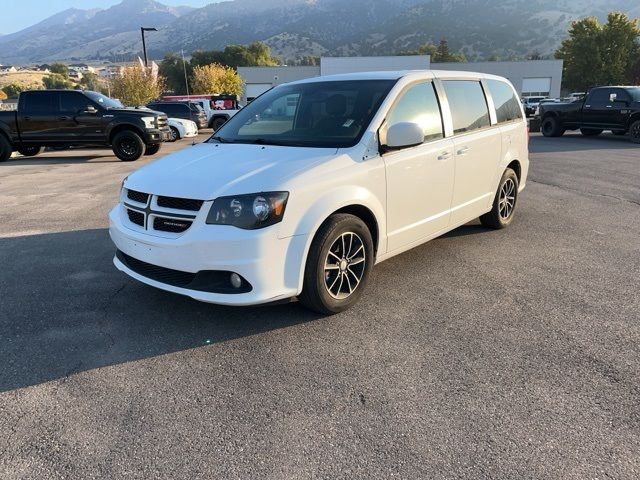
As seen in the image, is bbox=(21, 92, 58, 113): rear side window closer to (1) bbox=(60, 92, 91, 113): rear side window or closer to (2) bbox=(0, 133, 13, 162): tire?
(1) bbox=(60, 92, 91, 113): rear side window

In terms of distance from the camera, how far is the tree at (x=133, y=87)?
35547 mm

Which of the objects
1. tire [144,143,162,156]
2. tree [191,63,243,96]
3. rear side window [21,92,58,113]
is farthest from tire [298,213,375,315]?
tree [191,63,243,96]

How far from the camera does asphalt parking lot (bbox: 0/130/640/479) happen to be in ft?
8.05

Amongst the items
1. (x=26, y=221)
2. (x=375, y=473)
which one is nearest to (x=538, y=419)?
(x=375, y=473)

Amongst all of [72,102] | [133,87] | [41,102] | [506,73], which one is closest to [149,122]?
[72,102]

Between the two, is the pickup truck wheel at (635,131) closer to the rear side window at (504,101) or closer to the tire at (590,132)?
the tire at (590,132)

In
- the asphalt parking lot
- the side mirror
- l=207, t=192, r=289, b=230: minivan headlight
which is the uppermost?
the side mirror

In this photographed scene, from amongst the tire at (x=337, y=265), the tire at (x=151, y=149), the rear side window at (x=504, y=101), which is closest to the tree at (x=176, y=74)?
the tire at (x=151, y=149)

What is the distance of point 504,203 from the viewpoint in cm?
636

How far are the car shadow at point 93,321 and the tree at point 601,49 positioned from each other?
6902 centimetres

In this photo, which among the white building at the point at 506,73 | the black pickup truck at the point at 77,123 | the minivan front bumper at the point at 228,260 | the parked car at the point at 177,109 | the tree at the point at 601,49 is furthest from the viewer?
the white building at the point at 506,73

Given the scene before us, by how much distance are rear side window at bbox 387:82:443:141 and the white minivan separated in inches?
0.5

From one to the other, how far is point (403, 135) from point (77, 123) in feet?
43.2

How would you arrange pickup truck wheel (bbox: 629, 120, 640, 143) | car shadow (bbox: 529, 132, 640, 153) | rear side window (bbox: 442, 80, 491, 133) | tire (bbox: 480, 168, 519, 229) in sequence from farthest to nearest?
pickup truck wheel (bbox: 629, 120, 640, 143) < car shadow (bbox: 529, 132, 640, 153) < tire (bbox: 480, 168, 519, 229) < rear side window (bbox: 442, 80, 491, 133)
